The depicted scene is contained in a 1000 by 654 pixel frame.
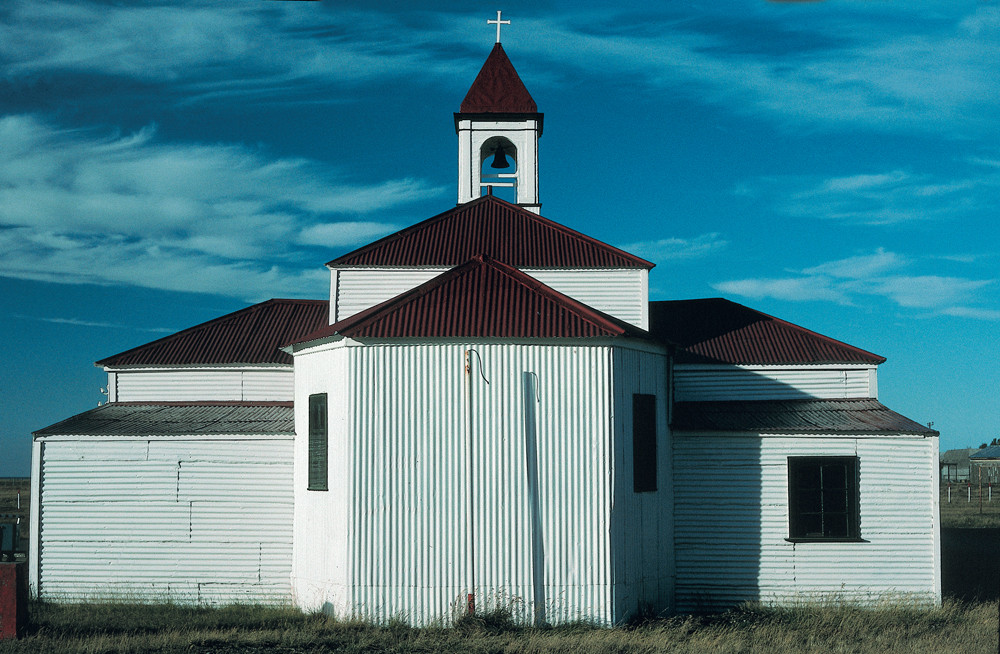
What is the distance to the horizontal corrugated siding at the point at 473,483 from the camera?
13484 mm

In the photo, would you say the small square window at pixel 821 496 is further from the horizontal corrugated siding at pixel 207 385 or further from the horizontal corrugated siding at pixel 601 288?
the horizontal corrugated siding at pixel 207 385

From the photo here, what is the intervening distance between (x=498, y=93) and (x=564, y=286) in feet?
21.1

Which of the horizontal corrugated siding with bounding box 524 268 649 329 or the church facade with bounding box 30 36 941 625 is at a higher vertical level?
the horizontal corrugated siding with bounding box 524 268 649 329

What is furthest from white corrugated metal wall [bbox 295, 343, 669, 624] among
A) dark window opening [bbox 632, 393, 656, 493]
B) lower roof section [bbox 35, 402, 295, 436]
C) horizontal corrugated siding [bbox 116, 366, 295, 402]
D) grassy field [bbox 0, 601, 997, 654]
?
horizontal corrugated siding [bbox 116, 366, 295, 402]

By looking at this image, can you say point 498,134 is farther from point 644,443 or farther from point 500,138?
point 644,443

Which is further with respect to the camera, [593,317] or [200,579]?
[200,579]

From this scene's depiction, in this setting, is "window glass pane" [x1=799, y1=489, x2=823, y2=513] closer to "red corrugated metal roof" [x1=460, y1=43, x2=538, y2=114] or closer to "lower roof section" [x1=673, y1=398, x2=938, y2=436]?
"lower roof section" [x1=673, y1=398, x2=938, y2=436]

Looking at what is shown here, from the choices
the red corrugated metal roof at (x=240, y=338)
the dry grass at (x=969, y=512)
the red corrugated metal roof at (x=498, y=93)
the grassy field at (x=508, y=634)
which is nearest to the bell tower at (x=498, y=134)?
the red corrugated metal roof at (x=498, y=93)

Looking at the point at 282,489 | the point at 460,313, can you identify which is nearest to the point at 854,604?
the point at 460,313

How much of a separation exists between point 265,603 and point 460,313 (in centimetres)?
714

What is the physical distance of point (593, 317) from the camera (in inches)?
560

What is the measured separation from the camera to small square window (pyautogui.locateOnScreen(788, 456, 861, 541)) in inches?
643

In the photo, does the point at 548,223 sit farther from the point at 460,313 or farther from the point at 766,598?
the point at 766,598

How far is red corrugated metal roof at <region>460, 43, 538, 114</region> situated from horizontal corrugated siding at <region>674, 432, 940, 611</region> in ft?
30.9
